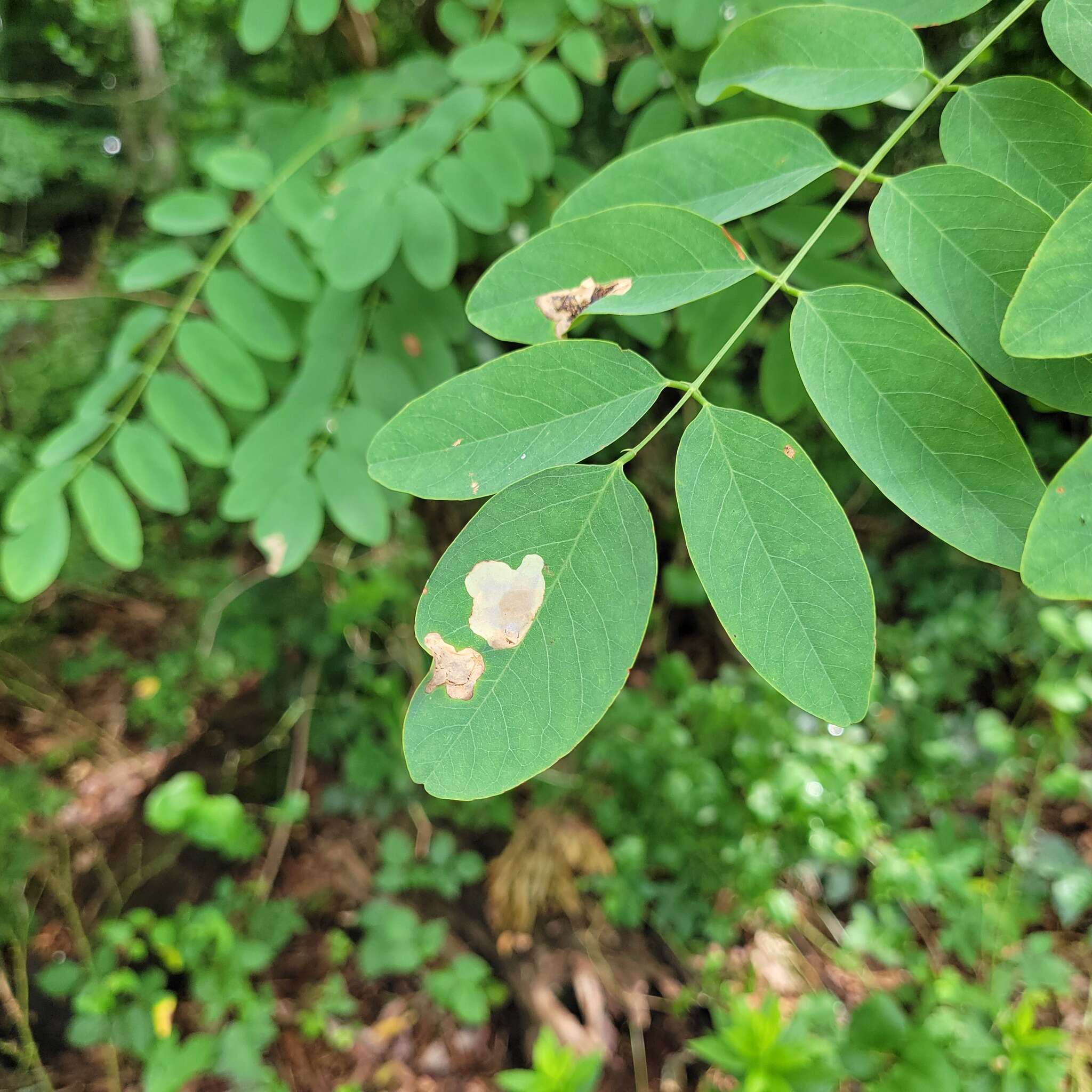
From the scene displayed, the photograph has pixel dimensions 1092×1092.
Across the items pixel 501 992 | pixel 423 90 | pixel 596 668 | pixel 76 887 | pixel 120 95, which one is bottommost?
pixel 501 992

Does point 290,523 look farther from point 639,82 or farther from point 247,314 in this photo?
A: point 639,82

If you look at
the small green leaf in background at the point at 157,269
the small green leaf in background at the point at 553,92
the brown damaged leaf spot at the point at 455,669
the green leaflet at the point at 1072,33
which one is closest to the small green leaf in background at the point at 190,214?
the small green leaf in background at the point at 157,269

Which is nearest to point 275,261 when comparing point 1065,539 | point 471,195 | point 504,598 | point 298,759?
point 471,195

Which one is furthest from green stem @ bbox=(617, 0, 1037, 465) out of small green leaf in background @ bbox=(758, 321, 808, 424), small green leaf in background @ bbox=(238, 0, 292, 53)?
small green leaf in background @ bbox=(238, 0, 292, 53)

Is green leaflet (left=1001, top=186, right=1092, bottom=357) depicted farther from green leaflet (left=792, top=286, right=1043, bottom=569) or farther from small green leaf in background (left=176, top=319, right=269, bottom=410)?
small green leaf in background (left=176, top=319, right=269, bottom=410)

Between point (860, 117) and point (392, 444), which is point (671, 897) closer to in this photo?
point (392, 444)

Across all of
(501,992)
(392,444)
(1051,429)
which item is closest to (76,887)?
(501,992)
